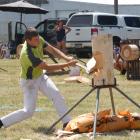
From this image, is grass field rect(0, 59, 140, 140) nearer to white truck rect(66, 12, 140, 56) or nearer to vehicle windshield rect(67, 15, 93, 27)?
white truck rect(66, 12, 140, 56)

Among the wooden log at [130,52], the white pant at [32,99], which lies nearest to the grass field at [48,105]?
the white pant at [32,99]

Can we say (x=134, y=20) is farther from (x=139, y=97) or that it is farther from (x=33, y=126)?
(x=33, y=126)

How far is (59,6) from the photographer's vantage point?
140ft

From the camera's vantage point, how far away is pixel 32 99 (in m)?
8.91

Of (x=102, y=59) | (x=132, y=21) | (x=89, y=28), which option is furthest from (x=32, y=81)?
(x=132, y=21)

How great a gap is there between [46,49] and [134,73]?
27.8ft

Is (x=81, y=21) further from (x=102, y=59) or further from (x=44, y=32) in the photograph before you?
(x=102, y=59)

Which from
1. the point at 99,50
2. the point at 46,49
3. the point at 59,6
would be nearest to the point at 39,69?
the point at 46,49

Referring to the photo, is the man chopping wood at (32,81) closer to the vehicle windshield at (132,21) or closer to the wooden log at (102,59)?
the wooden log at (102,59)

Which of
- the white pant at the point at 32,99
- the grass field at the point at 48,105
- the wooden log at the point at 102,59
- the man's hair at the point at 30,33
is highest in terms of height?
the man's hair at the point at 30,33

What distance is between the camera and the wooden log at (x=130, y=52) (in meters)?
16.8

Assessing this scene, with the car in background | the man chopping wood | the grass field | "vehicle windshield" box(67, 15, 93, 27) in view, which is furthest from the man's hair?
the car in background

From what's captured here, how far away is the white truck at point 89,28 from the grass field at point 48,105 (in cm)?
835

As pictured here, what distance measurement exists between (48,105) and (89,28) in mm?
15434
